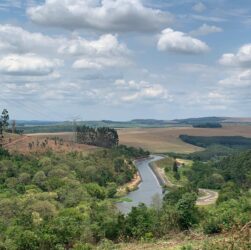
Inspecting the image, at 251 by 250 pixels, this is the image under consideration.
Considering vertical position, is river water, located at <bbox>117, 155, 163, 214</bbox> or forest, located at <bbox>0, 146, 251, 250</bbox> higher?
forest, located at <bbox>0, 146, 251, 250</bbox>

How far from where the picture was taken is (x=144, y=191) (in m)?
108

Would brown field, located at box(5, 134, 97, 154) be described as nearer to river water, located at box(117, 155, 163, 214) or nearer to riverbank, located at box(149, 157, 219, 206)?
river water, located at box(117, 155, 163, 214)

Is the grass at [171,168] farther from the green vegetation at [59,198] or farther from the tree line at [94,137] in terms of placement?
the tree line at [94,137]

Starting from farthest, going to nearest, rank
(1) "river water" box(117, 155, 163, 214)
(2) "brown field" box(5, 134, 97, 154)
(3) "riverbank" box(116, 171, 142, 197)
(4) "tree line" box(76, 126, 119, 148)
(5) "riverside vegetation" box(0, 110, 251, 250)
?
1. (4) "tree line" box(76, 126, 119, 148)
2. (2) "brown field" box(5, 134, 97, 154)
3. (3) "riverbank" box(116, 171, 142, 197)
4. (1) "river water" box(117, 155, 163, 214)
5. (5) "riverside vegetation" box(0, 110, 251, 250)

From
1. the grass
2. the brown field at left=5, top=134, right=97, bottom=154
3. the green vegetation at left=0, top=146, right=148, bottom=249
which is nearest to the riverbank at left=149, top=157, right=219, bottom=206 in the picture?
the grass

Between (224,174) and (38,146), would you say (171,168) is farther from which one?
(38,146)

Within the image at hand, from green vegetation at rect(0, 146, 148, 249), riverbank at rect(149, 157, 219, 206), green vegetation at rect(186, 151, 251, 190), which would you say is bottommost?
riverbank at rect(149, 157, 219, 206)

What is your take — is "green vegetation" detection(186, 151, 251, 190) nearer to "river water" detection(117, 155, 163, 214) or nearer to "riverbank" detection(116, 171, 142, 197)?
"river water" detection(117, 155, 163, 214)

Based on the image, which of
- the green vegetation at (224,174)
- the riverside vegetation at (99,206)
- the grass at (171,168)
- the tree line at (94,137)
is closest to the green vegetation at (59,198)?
the riverside vegetation at (99,206)

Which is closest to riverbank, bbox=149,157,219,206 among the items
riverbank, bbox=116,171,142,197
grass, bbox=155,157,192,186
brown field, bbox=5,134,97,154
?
grass, bbox=155,157,192,186

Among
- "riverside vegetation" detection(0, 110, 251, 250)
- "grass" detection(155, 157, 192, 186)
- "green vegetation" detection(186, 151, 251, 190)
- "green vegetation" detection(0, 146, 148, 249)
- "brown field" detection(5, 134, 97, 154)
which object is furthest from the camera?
"brown field" detection(5, 134, 97, 154)

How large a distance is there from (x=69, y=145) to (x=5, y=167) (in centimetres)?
5164

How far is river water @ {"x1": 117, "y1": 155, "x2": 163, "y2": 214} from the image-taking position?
3437 inches

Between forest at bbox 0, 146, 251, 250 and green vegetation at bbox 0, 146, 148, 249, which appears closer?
forest at bbox 0, 146, 251, 250
